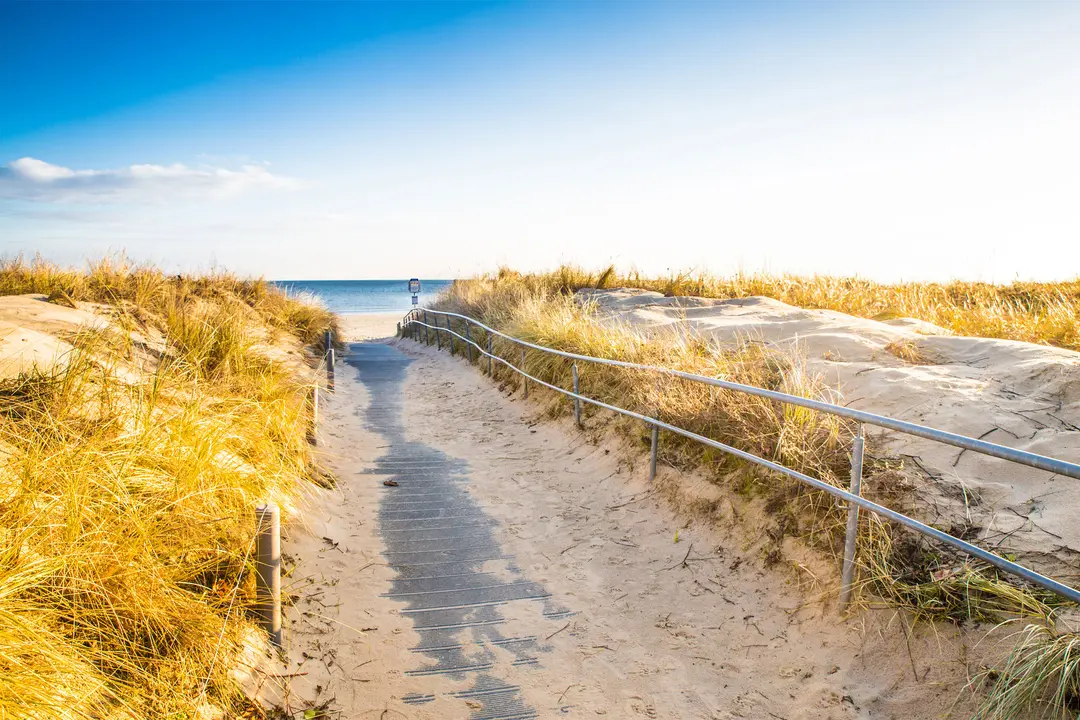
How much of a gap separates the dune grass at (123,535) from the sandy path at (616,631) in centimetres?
54

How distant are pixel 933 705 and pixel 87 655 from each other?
3405 millimetres

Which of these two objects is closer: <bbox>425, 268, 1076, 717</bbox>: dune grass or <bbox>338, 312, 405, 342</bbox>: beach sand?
<bbox>425, 268, 1076, 717</bbox>: dune grass

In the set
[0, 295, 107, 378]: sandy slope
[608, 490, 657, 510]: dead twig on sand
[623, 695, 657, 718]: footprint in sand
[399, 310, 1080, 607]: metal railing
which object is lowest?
[623, 695, 657, 718]: footprint in sand

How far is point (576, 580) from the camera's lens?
4258 mm

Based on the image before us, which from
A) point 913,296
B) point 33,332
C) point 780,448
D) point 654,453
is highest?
point 913,296

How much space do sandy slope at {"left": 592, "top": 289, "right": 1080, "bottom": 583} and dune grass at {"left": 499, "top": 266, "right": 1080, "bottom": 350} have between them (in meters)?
0.92

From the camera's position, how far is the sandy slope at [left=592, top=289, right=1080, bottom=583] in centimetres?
310

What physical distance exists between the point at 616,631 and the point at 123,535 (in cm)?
A: 261

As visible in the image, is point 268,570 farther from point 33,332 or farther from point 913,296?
point 913,296

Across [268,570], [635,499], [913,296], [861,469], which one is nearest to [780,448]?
[861,469]

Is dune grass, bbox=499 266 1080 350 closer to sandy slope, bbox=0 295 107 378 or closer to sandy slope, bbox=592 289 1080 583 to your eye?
sandy slope, bbox=592 289 1080 583

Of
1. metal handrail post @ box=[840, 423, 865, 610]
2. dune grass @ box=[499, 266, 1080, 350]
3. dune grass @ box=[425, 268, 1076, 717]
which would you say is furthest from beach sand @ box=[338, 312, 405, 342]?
metal handrail post @ box=[840, 423, 865, 610]

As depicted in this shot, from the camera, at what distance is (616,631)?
3.67 meters

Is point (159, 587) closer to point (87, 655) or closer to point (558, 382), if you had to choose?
point (87, 655)
